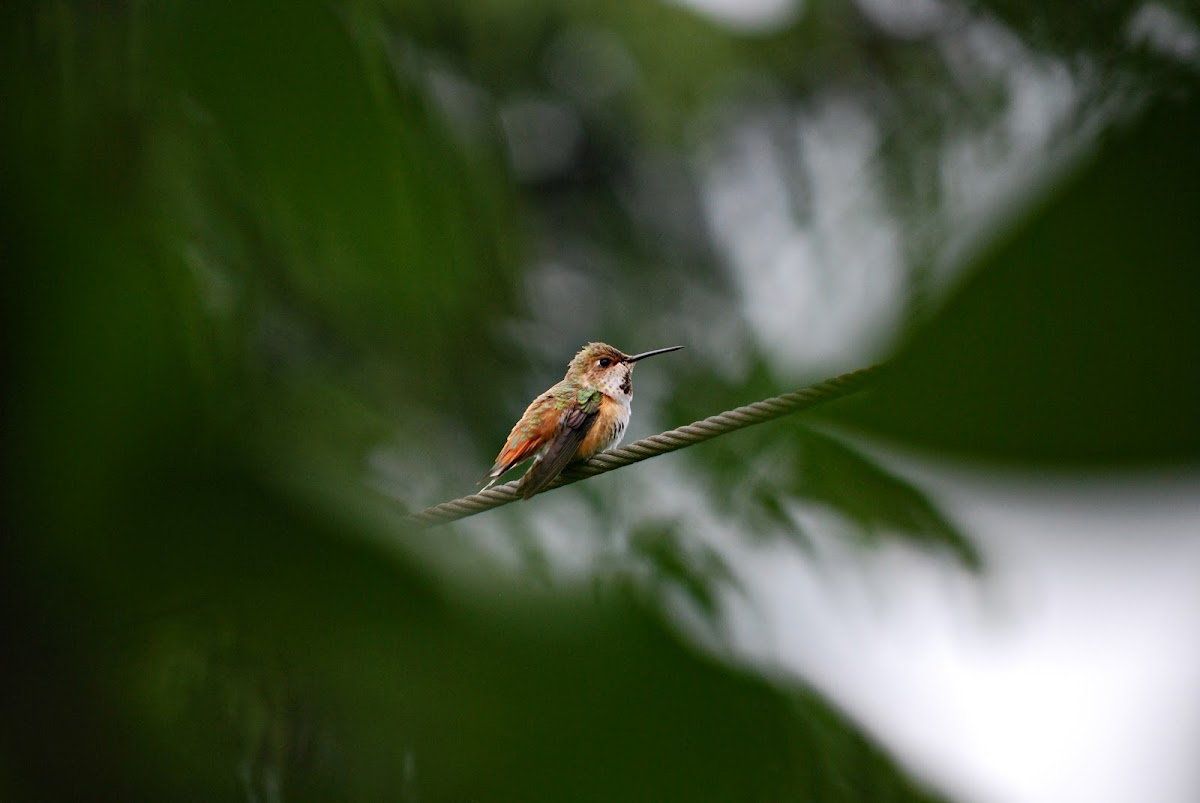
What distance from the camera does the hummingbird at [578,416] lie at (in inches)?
128

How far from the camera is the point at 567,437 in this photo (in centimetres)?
322

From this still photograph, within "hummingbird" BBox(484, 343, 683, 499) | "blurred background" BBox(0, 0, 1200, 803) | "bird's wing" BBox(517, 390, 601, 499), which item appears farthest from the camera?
"hummingbird" BBox(484, 343, 683, 499)

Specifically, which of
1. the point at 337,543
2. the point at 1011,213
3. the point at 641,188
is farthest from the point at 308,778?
the point at 641,188

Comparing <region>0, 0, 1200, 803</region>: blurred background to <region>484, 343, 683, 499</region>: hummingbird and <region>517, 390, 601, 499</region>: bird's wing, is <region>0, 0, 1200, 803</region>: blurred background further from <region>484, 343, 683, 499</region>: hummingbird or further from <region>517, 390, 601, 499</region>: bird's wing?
<region>484, 343, 683, 499</region>: hummingbird

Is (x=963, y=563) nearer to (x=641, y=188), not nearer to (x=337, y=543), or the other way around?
(x=337, y=543)

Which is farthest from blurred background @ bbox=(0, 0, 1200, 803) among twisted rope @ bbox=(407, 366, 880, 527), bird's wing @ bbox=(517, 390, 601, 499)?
bird's wing @ bbox=(517, 390, 601, 499)

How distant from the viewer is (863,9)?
19.3 ft

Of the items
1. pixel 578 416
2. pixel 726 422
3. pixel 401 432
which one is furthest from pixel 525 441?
pixel 401 432

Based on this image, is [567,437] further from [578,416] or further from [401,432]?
[401,432]

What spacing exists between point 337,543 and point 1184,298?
40 cm

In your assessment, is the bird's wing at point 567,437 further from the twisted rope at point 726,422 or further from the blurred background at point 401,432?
the blurred background at point 401,432

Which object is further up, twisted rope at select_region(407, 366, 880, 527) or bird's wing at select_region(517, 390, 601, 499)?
bird's wing at select_region(517, 390, 601, 499)

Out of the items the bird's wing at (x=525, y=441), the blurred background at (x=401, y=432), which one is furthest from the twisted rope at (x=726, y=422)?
the bird's wing at (x=525, y=441)

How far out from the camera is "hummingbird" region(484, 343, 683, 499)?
3.26 m
